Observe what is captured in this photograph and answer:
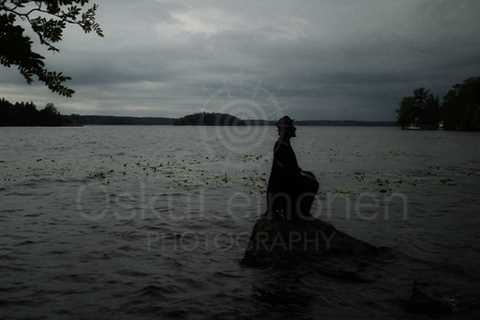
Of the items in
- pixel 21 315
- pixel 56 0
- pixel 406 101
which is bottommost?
pixel 21 315

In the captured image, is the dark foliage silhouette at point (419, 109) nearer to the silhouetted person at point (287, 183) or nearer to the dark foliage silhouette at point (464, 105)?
the dark foliage silhouette at point (464, 105)

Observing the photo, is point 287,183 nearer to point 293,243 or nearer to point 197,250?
point 293,243

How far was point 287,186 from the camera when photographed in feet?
36.1

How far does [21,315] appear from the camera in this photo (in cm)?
791

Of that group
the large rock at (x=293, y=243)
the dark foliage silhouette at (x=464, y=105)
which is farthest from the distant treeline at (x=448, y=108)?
the large rock at (x=293, y=243)

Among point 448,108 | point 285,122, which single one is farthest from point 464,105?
point 285,122

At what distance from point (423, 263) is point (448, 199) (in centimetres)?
1163

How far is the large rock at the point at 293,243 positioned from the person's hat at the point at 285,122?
8.42 ft

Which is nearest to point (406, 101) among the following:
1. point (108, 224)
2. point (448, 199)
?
point (448, 199)

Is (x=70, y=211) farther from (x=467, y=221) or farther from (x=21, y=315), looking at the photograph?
(x=467, y=221)

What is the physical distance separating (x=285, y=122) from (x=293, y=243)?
321 cm

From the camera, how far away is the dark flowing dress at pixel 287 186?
10969 millimetres

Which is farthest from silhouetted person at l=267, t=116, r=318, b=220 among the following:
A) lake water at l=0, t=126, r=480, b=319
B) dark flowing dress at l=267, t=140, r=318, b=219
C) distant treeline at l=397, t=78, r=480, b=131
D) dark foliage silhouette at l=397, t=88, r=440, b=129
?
dark foliage silhouette at l=397, t=88, r=440, b=129

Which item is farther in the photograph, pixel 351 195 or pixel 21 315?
pixel 351 195
